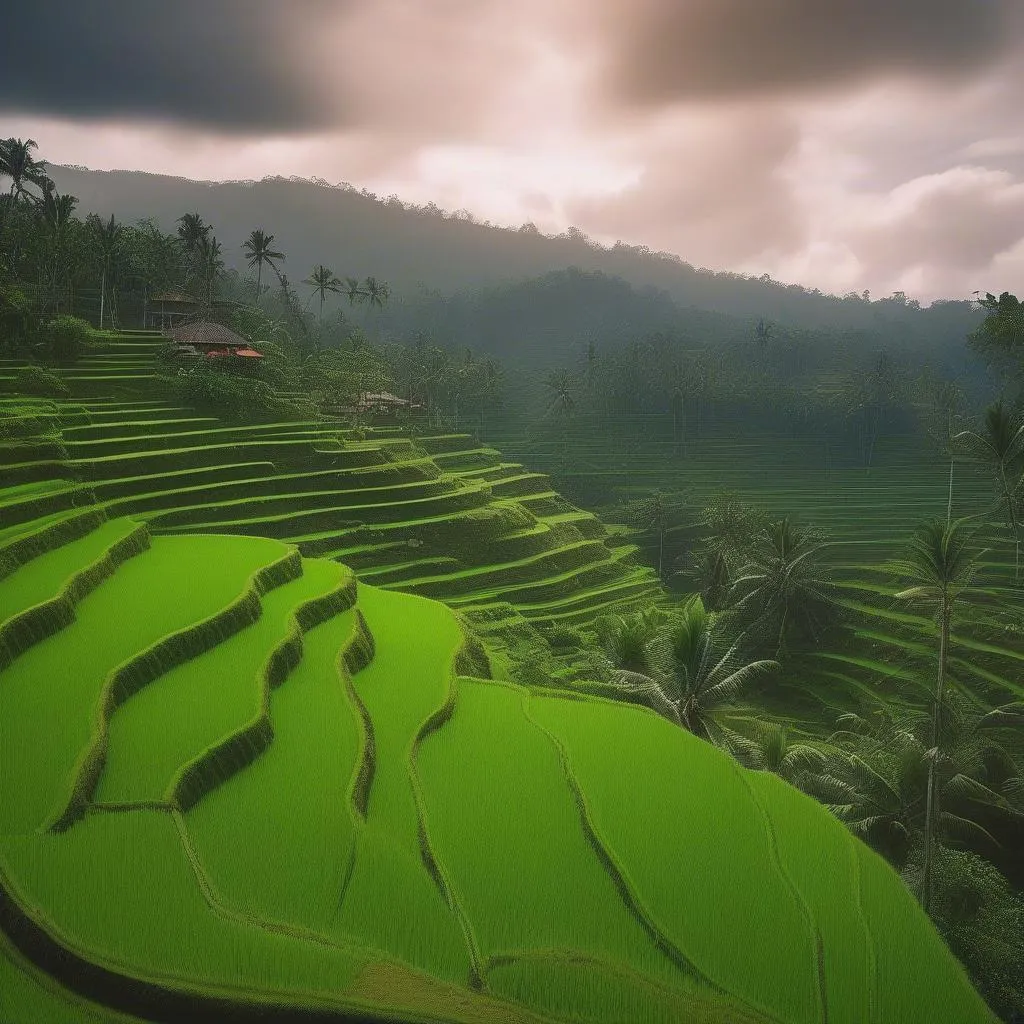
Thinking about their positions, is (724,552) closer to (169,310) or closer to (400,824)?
(400,824)

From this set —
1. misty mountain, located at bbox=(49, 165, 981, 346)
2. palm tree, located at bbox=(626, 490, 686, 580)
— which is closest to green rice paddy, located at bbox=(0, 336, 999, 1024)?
palm tree, located at bbox=(626, 490, 686, 580)

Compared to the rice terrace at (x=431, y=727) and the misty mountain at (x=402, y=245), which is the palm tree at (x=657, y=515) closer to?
the rice terrace at (x=431, y=727)

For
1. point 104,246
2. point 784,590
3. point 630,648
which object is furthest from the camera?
point 104,246

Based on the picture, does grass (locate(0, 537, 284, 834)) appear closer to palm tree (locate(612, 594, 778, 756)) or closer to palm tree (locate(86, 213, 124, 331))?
palm tree (locate(612, 594, 778, 756))

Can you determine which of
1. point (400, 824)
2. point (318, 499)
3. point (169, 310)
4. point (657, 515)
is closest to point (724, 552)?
point (657, 515)

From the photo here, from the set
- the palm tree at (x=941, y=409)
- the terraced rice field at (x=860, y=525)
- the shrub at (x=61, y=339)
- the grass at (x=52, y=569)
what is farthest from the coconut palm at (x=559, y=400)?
the grass at (x=52, y=569)

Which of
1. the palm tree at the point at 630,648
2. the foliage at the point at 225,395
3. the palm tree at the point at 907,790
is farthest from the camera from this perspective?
the foliage at the point at 225,395
